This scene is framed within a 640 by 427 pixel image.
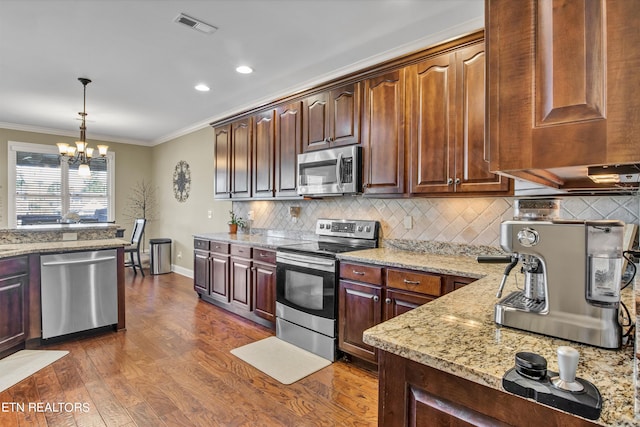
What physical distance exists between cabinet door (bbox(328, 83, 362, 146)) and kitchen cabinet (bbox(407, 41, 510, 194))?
52cm

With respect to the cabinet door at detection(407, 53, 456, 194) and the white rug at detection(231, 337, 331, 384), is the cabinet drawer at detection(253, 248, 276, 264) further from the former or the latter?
the cabinet door at detection(407, 53, 456, 194)

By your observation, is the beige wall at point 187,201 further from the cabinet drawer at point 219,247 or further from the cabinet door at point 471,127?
the cabinet door at point 471,127

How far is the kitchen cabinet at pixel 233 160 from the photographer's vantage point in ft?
14.3

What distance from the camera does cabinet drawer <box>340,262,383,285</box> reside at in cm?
260

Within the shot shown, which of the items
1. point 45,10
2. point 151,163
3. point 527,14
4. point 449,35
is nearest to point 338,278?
point 449,35

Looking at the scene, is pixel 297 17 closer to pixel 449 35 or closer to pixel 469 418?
pixel 449 35

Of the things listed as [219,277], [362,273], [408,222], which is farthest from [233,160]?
[362,273]

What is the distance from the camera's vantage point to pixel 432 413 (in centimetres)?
94

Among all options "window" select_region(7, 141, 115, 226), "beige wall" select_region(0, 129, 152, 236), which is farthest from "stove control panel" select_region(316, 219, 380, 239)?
"beige wall" select_region(0, 129, 152, 236)

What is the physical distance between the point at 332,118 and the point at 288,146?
69cm

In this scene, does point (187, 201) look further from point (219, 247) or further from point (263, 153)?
point (263, 153)

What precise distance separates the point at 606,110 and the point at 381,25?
2349 mm

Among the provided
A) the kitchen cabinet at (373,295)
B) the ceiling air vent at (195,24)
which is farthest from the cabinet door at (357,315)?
the ceiling air vent at (195,24)

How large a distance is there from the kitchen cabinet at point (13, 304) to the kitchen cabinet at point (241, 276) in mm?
1863
